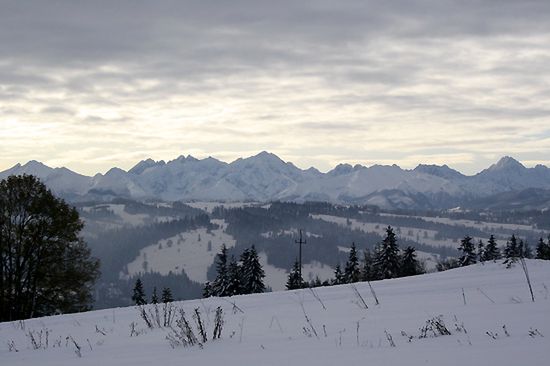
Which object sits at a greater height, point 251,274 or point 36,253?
point 36,253

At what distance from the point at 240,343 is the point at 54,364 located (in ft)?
6.96

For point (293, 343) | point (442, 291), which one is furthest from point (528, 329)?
point (442, 291)

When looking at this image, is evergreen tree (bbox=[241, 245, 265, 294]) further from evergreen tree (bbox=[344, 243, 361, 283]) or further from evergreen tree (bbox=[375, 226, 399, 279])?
evergreen tree (bbox=[375, 226, 399, 279])

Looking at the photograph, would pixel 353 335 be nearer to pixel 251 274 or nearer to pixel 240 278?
pixel 240 278

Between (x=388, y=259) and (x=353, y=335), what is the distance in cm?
4557

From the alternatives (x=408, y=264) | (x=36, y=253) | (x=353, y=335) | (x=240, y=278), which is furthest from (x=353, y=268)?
(x=353, y=335)

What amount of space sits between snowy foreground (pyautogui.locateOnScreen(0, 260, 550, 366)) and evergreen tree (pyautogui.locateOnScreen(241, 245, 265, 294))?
3432 cm

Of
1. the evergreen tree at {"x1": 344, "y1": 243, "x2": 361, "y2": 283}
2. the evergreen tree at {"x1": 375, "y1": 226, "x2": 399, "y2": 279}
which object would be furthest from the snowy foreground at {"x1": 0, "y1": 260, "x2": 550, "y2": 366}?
the evergreen tree at {"x1": 344, "y1": 243, "x2": 361, "y2": 283}

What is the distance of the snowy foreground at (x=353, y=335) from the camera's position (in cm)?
446

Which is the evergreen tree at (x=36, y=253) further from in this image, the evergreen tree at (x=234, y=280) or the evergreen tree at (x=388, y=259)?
the evergreen tree at (x=388, y=259)

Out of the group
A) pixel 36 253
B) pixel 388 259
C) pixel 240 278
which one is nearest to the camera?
pixel 36 253

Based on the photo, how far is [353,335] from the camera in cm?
577

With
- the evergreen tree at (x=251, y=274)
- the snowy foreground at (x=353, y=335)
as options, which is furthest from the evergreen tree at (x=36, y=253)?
the evergreen tree at (x=251, y=274)

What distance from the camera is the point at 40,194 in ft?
70.9
